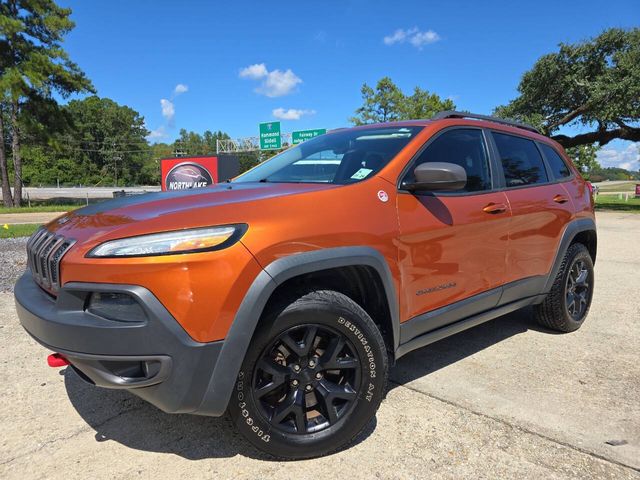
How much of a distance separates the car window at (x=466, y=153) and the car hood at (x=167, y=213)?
0.91m

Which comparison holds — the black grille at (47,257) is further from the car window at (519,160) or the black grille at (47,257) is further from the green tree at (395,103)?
the green tree at (395,103)

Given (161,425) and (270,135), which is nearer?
(161,425)

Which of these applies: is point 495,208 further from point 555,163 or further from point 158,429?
point 158,429

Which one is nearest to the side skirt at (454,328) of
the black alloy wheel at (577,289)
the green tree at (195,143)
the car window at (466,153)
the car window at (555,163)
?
the black alloy wheel at (577,289)

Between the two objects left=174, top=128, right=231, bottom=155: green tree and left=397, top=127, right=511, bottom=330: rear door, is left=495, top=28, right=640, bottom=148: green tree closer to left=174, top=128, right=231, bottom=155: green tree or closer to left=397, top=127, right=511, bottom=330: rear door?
left=397, top=127, right=511, bottom=330: rear door

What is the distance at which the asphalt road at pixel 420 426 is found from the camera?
2.29m

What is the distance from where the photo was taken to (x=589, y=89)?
2203cm

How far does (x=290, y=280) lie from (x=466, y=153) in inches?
70.7

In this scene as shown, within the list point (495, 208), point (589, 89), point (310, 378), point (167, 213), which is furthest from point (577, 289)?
point (589, 89)

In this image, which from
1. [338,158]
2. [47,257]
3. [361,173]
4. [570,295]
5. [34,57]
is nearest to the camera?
[47,257]

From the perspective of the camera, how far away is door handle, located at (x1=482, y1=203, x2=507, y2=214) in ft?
10.6

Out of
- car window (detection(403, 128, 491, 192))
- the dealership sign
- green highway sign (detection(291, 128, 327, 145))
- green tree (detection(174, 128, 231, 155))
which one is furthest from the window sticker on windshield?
green tree (detection(174, 128, 231, 155))

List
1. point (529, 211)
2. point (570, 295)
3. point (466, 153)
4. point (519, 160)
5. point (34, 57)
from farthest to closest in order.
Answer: point (34, 57), point (570, 295), point (519, 160), point (529, 211), point (466, 153)

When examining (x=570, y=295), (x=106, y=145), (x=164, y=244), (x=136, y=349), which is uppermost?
(x=106, y=145)
